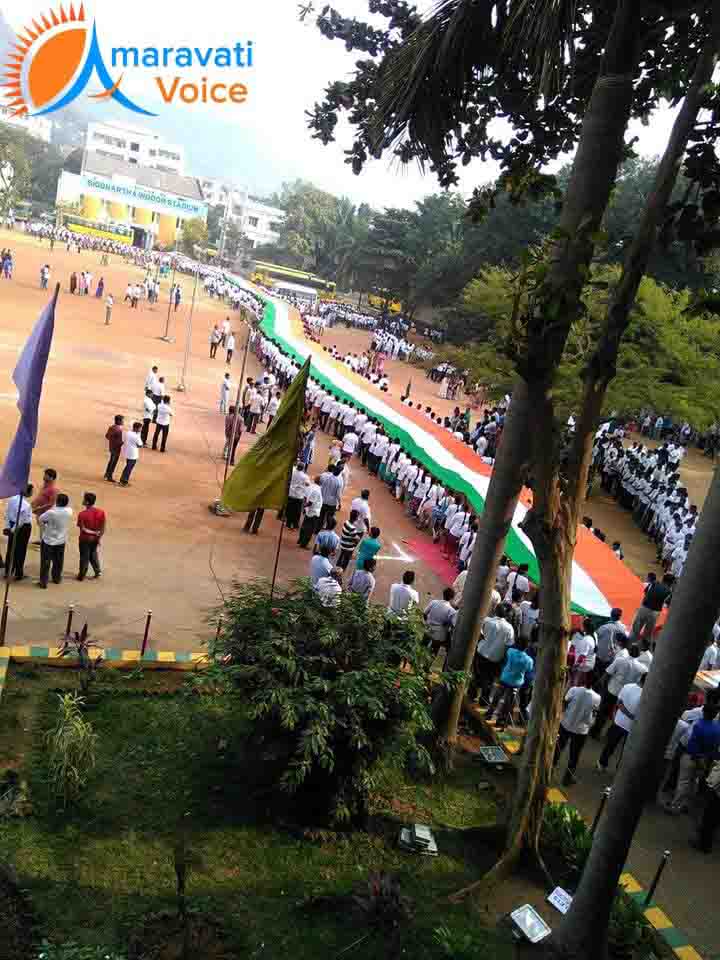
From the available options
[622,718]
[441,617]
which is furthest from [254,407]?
[622,718]

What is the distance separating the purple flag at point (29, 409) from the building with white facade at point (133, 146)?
114 m

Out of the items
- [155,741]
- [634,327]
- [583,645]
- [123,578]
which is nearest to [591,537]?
[583,645]

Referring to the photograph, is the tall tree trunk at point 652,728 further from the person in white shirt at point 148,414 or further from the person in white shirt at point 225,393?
the person in white shirt at point 225,393

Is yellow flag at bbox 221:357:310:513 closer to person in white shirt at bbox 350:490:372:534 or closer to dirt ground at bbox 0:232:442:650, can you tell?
dirt ground at bbox 0:232:442:650

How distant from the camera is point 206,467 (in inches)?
666

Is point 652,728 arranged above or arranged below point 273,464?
below

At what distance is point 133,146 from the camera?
4742 inches

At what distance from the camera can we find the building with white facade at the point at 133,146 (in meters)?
116

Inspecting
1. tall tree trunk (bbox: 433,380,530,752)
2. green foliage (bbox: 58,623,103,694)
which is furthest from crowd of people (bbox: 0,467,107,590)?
tall tree trunk (bbox: 433,380,530,752)

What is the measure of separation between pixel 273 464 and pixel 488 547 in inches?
96.9

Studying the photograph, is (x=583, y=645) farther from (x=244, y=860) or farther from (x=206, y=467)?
(x=206, y=467)

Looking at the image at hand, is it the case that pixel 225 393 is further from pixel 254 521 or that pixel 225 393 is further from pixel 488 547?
pixel 488 547

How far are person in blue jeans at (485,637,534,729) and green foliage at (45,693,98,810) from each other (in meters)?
4.49

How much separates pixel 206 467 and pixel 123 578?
20.4ft
